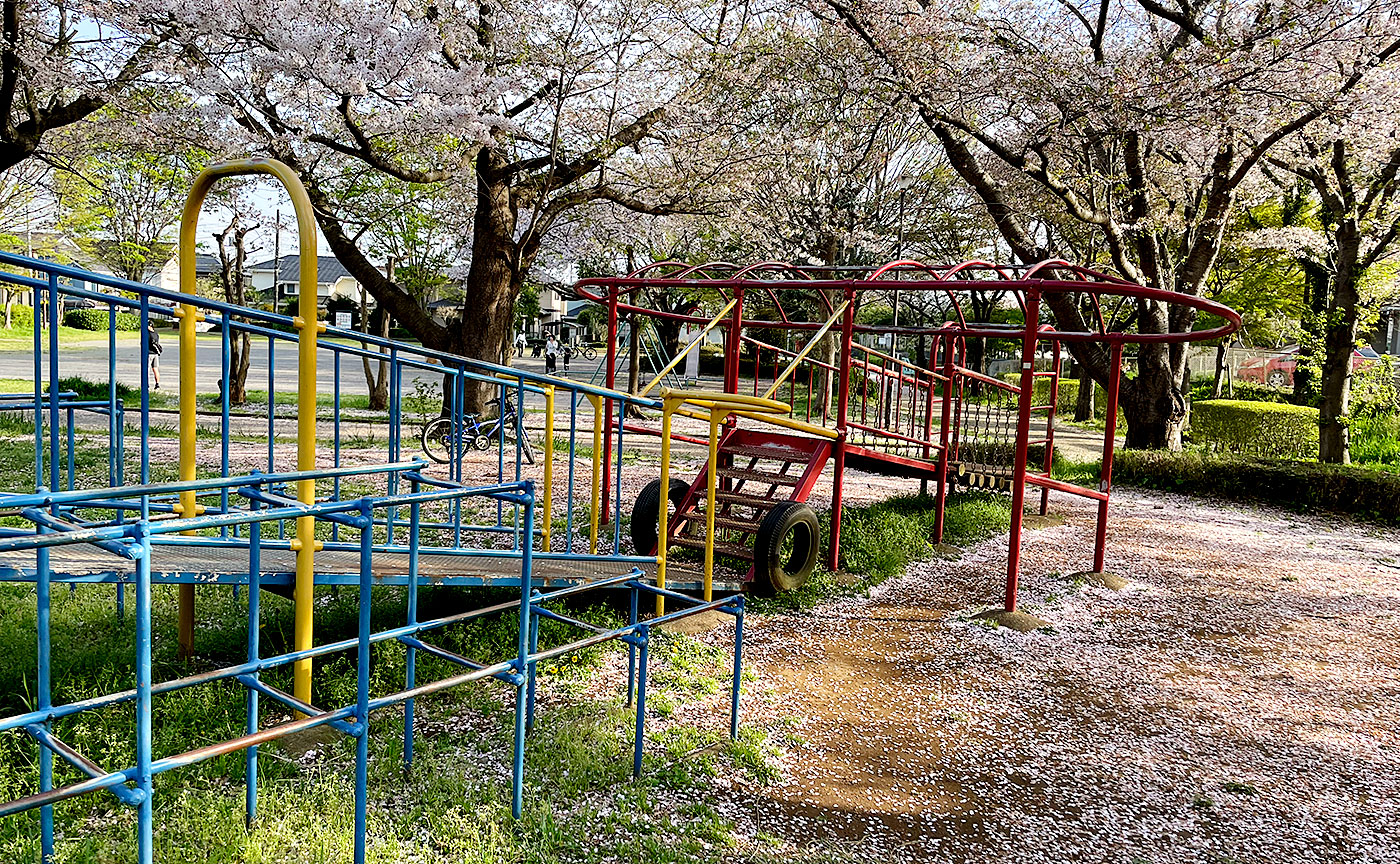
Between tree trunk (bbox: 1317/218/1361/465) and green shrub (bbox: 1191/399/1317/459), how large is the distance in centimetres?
222

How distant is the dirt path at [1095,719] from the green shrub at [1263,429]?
817 cm

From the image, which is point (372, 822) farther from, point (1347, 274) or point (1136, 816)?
point (1347, 274)

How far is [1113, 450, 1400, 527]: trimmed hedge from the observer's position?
1081cm

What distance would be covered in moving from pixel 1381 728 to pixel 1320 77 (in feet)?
26.5

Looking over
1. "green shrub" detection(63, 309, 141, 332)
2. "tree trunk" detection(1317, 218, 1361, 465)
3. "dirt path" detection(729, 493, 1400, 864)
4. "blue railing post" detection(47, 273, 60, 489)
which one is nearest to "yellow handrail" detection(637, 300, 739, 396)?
"dirt path" detection(729, 493, 1400, 864)

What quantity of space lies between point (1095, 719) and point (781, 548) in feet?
7.29

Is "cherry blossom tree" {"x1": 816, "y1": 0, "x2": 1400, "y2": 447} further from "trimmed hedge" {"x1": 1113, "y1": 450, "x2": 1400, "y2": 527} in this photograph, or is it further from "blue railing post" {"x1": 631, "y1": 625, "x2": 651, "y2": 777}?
"blue railing post" {"x1": 631, "y1": 625, "x2": 651, "y2": 777}

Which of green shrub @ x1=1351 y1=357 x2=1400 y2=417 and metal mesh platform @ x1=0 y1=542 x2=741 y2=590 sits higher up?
green shrub @ x1=1351 y1=357 x2=1400 y2=417

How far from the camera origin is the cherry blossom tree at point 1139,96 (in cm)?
1006

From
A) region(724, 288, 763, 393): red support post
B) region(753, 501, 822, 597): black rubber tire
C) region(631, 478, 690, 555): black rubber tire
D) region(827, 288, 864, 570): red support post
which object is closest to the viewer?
region(753, 501, 822, 597): black rubber tire

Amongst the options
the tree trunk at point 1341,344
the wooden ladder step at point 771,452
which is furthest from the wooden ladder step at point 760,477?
the tree trunk at point 1341,344

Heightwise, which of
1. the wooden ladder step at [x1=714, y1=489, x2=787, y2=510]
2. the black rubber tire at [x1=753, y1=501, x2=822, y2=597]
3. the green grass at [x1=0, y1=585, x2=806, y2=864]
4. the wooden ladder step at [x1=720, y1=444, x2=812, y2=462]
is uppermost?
the wooden ladder step at [x1=720, y1=444, x2=812, y2=462]

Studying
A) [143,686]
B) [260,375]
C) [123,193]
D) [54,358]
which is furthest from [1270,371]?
[143,686]

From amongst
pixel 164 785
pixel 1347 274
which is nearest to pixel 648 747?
pixel 164 785
